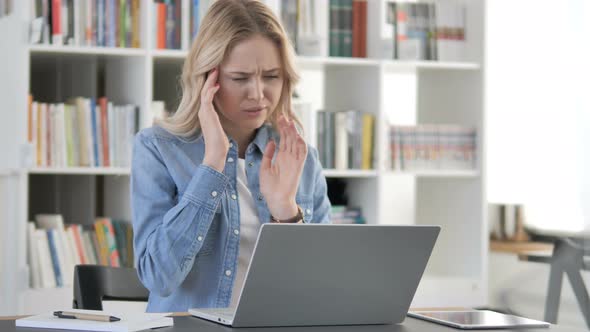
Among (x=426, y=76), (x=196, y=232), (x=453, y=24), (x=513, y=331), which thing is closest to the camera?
(x=513, y=331)

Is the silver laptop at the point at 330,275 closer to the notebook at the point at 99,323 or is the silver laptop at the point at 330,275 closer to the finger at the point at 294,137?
the notebook at the point at 99,323

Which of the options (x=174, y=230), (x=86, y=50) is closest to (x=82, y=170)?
(x=86, y=50)

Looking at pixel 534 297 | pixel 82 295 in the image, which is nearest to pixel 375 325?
pixel 82 295

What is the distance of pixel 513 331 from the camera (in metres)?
1.69

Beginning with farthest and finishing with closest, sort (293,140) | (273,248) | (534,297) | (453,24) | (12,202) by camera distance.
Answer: (534,297), (453,24), (12,202), (293,140), (273,248)

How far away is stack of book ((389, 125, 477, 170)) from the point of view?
3.89 metres

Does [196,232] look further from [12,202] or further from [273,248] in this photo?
[12,202]

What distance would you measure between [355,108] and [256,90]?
1889mm

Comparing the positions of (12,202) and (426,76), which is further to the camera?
(426,76)

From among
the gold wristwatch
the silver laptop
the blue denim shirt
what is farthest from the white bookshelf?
the silver laptop

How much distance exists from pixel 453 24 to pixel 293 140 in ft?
6.84

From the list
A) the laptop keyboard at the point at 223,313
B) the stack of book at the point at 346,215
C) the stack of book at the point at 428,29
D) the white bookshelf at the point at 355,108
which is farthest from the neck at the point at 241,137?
the stack of book at the point at 428,29

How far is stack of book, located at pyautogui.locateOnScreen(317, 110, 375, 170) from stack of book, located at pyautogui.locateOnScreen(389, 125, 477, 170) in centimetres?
14

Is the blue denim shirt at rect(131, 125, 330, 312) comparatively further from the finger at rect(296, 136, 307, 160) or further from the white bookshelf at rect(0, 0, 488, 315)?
the white bookshelf at rect(0, 0, 488, 315)
